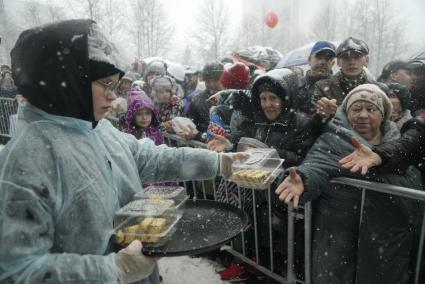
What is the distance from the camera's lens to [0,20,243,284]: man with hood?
132 cm

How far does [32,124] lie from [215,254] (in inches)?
122

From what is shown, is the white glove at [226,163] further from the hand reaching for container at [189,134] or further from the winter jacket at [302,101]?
the hand reaching for container at [189,134]

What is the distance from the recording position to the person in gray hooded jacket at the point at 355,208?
2471 mm

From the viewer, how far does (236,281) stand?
3539 millimetres

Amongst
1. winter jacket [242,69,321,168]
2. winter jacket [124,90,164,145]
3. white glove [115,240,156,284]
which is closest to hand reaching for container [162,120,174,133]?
winter jacket [124,90,164,145]

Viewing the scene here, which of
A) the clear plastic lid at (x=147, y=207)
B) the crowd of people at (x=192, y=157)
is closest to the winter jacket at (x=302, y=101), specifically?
the crowd of people at (x=192, y=157)

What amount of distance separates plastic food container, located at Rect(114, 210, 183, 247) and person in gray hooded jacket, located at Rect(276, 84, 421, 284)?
40.7 inches

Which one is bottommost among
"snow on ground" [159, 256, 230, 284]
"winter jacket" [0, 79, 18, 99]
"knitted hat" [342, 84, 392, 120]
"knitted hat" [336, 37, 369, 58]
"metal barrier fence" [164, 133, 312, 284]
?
"snow on ground" [159, 256, 230, 284]

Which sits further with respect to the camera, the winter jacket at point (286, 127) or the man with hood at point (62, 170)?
the winter jacket at point (286, 127)

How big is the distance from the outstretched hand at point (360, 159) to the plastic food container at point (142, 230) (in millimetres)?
1379

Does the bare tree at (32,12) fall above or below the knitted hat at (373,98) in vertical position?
above

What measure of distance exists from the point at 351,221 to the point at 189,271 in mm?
1971

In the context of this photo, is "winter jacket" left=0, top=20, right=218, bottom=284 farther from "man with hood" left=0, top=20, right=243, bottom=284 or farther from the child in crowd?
the child in crowd

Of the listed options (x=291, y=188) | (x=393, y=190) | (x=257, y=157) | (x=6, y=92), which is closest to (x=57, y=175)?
(x=257, y=157)
